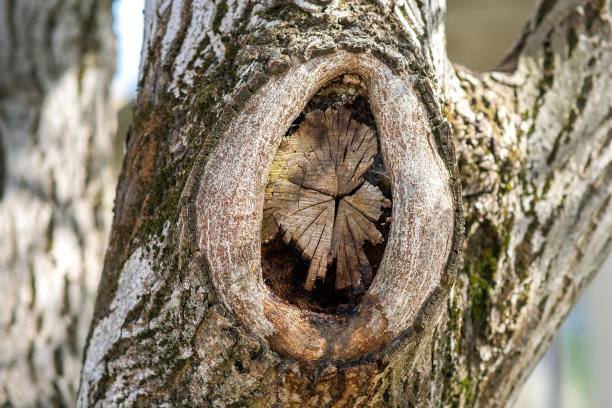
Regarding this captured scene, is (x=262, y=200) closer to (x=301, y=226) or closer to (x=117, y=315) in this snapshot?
(x=301, y=226)

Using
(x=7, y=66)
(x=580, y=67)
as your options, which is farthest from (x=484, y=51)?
(x=7, y=66)

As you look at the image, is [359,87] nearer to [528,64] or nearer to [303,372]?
[303,372]

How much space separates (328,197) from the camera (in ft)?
4.24

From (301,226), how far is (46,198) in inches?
79.4

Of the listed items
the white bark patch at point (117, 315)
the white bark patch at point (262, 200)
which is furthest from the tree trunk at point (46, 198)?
the white bark patch at point (262, 200)

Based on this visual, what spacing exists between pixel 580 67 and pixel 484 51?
4.40 metres

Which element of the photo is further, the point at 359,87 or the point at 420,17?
the point at 420,17

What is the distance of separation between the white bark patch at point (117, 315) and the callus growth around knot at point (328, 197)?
0.34 m

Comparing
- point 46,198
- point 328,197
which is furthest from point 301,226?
point 46,198

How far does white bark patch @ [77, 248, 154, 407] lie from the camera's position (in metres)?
1.33

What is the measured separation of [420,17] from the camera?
1.45m

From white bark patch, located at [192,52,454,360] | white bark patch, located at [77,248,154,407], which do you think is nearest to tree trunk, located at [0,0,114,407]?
white bark patch, located at [77,248,154,407]

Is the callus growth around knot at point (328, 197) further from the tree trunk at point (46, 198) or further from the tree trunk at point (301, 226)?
the tree trunk at point (46, 198)

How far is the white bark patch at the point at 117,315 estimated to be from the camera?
4.37ft
